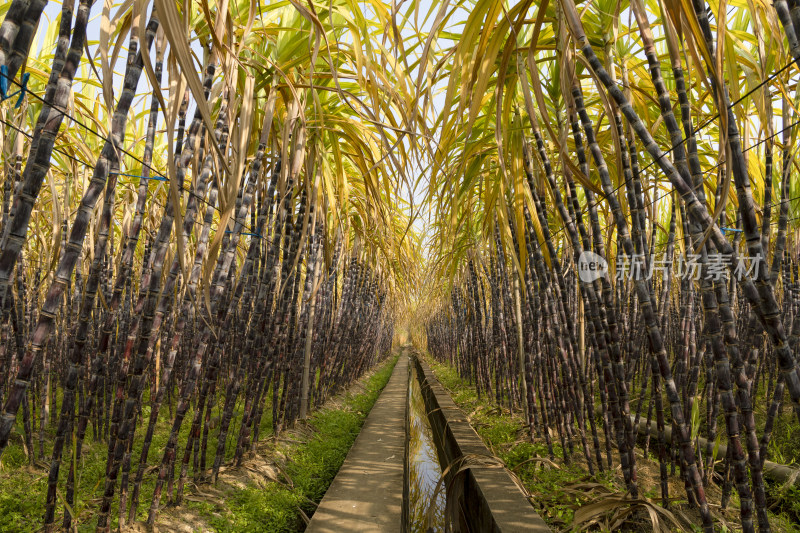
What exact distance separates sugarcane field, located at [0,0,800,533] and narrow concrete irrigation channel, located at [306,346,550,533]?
0.8 inches

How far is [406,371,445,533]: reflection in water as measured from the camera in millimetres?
2455

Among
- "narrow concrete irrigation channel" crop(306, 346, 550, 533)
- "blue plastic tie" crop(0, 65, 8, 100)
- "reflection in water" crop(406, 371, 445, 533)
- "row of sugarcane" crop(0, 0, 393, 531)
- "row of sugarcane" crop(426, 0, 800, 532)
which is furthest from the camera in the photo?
"reflection in water" crop(406, 371, 445, 533)

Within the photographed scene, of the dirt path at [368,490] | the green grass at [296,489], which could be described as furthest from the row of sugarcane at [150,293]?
the dirt path at [368,490]

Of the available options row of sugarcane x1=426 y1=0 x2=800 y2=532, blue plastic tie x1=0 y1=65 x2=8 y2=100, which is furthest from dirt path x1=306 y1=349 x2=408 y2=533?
blue plastic tie x1=0 y1=65 x2=8 y2=100

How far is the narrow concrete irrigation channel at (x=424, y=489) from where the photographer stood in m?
1.81

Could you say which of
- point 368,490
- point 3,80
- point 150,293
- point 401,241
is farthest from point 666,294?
point 3,80

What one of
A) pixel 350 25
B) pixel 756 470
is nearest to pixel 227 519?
pixel 756 470

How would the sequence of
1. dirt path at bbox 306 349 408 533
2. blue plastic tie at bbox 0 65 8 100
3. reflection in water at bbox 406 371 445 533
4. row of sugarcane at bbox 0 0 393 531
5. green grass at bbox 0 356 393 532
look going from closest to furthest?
blue plastic tie at bbox 0 65 8 100, row of sugarcane at bbox 0 0 393 531, green grass at bbox 0 356 393 532, dirt path at bbox 306 349 408 533, reflection in water at bbox 406 371 445 533

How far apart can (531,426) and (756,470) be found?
66.5 inches

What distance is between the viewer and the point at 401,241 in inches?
94.2

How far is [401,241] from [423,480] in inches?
73.5

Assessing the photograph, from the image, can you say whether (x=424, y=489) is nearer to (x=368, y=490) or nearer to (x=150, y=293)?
(x=368, y=490)

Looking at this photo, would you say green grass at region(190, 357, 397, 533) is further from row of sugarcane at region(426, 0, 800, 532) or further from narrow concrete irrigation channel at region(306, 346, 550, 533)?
row of sugarcane at region(426, 0, 800, 532)

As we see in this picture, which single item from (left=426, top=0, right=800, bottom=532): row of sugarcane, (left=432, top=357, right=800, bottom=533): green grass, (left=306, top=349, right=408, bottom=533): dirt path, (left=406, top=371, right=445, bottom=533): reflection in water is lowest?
(left=406, top=371, right=445, bottom=533): reflection in water
